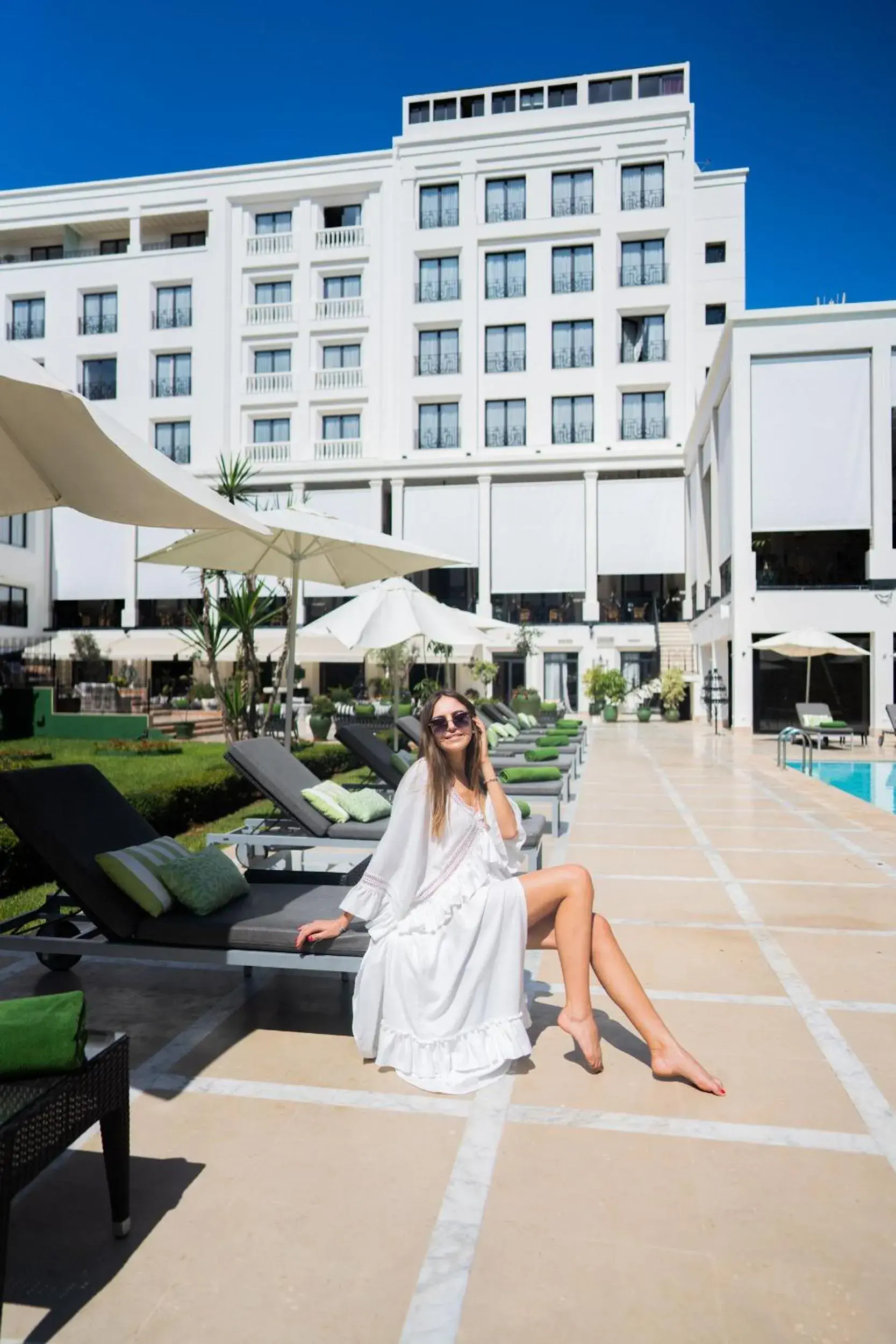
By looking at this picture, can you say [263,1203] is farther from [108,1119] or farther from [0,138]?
[0,138]

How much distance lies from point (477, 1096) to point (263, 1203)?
3.06 ft

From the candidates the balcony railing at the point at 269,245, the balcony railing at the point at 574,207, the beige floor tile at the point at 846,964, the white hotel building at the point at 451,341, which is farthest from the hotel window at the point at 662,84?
the beige floor tile at the point at 846,964

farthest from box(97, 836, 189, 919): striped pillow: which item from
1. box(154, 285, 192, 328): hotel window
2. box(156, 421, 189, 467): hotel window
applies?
box(154, 285, 192, 328): hotel window

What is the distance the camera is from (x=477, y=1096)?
130 inches

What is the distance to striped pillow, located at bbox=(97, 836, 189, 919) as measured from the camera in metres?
4.03

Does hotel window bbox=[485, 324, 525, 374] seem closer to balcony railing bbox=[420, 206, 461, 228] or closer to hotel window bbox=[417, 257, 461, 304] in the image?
hotel window bbox=[417, 257, 461, 304]

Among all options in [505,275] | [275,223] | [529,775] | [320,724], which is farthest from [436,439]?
[529,775]

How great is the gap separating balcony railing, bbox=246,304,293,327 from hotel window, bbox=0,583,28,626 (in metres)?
14.0

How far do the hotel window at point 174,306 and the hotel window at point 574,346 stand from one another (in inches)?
491

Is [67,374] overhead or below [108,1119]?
overhead

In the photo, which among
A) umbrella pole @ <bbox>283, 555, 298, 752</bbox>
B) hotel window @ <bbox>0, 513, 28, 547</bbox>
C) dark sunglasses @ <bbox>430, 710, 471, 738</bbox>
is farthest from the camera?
hotel window @ <bbox>0, 513, 28, 547</bbox>

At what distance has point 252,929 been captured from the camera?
12.7 feet

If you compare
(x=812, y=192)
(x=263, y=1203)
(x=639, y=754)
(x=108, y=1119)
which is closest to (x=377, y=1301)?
(x=263, y=1203)

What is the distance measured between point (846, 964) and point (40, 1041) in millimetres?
3988
